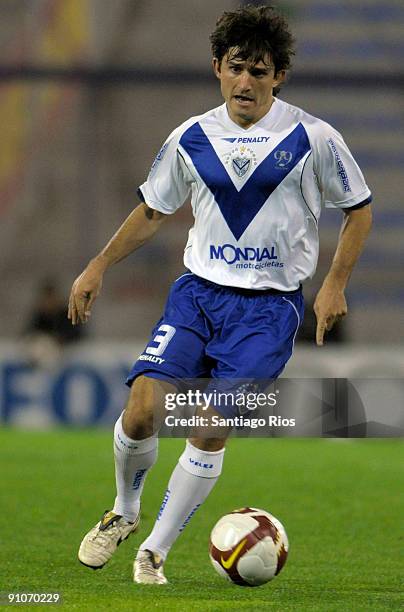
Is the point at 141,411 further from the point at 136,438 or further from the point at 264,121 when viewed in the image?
the point at 264,121

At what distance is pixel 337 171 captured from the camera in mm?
5551

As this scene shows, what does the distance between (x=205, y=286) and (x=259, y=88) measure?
2.58ft

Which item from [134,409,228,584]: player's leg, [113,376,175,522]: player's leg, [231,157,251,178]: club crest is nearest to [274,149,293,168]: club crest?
[231,157,251,178]: club crest

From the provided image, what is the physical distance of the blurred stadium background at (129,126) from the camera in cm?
1555

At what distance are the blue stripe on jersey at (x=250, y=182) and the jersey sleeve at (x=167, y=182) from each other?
0.52ft

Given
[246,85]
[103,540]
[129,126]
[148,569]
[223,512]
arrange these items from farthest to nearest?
[129,126]
[223,512]
[103,540]
[246,85]
[148,569]

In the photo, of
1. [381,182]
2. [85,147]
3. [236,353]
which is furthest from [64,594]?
[381,182]

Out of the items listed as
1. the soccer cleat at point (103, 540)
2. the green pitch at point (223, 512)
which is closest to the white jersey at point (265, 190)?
the soccer cleat at point (103, 540)

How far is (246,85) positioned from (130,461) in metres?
1.51

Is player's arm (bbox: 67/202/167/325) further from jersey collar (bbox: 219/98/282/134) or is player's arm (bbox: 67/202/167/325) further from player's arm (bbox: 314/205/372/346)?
player's arm (bbox: 314/205/372/346)

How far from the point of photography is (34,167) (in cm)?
1616

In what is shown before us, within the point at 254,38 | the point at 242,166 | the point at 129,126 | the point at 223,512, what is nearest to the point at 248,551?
the point at 242,166

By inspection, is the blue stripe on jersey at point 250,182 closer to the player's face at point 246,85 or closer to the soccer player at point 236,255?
the soccer player at point 236,255

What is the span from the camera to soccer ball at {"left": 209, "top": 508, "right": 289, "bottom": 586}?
5.23m
